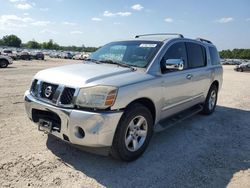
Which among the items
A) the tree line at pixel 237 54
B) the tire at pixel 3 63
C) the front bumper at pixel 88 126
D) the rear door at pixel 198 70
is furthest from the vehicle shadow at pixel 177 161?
the tree line at pixel 237 54

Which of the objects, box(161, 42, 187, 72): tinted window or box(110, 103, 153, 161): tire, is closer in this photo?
box(110, 103, 153, 161): tire

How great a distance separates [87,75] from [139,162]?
5.01ft

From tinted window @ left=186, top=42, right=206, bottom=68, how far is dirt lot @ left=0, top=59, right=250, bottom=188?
144cm

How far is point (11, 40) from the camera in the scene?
146m

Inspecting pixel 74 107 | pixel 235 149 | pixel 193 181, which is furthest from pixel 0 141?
pixel 235 149

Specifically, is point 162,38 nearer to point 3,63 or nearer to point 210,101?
point 210,101

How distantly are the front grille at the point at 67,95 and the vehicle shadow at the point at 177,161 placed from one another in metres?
0.96

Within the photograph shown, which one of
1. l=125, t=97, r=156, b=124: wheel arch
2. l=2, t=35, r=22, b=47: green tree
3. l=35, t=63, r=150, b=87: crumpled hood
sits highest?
l=2, t=35, r=22, b=47: green tree

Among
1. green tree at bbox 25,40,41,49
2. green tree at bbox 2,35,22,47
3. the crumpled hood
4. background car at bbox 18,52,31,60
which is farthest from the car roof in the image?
green tree at bbox 25,40,41,49

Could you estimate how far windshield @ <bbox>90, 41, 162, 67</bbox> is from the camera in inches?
173

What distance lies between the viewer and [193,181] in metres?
3.44

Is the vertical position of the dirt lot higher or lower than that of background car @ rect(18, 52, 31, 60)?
lower

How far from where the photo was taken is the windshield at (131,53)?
4395mm

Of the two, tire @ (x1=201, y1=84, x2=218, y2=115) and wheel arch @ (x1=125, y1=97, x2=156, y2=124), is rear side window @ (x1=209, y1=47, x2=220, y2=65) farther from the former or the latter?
wheel arch @ (x1=125, y1=97, x2=156, y2=124)
